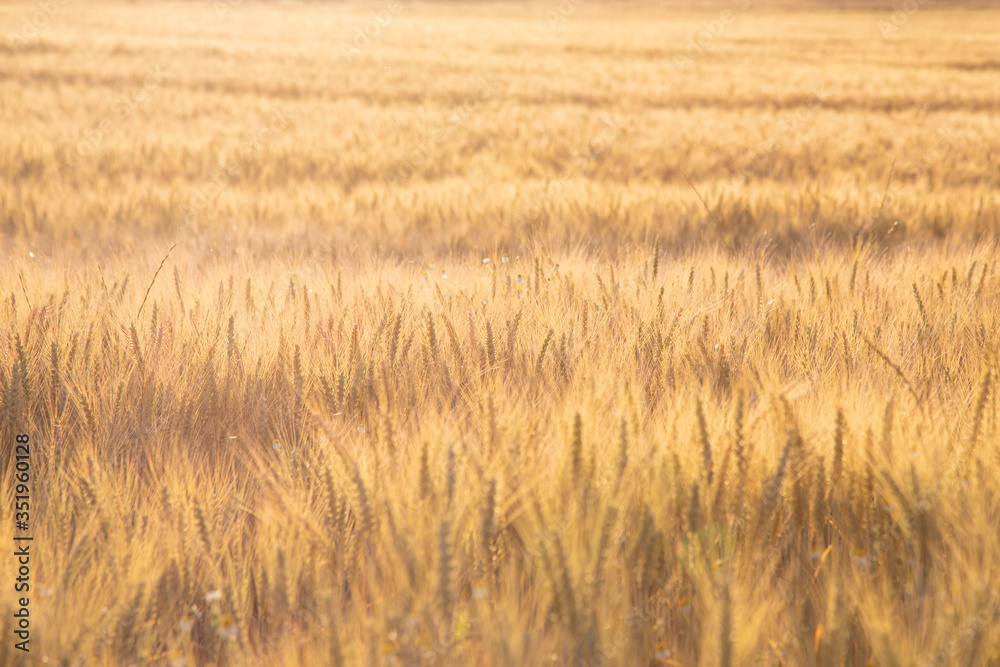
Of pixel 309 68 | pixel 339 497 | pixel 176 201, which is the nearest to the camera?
pixel 339 497

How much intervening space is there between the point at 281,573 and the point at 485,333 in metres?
0.86

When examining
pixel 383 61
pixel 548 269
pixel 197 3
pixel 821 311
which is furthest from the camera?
pixel 197 3

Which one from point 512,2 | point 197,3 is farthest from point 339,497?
point 512,2

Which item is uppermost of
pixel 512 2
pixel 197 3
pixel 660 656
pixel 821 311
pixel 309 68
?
pixel 512 2

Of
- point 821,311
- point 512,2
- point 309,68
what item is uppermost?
point 512,2

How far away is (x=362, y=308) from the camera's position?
173 cm

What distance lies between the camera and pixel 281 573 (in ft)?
2.35

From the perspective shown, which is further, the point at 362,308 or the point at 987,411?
the point at 362,308

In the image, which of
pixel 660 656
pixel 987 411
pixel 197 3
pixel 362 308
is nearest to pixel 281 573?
pixel 660 656

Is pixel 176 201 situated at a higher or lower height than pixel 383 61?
lower

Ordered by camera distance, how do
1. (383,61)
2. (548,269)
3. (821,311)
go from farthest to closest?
(383,61), (548,269), (821,311)

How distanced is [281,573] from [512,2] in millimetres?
70185

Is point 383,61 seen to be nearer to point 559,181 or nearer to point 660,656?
point 559,181

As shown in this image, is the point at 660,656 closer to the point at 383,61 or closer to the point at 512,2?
the point at 383,61
